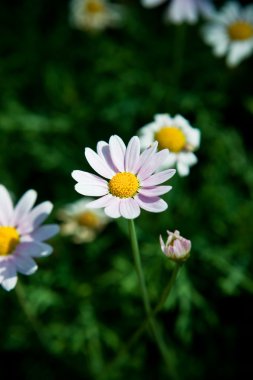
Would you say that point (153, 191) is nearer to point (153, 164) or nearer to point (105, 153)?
point (153, 164)

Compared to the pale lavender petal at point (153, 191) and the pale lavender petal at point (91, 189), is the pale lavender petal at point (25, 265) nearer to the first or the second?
the pale lavender petal at point (91, 189)

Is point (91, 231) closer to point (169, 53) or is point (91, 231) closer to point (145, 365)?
point (145, 365)

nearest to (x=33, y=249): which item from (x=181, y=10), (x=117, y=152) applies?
(x=117, y=152)

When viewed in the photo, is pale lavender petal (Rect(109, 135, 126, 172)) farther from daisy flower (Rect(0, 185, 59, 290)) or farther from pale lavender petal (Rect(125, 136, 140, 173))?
daisy flower (Rect(0, 185, 59, 290))

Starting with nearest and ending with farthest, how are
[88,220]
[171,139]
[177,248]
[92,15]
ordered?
[177,248] < [171,139] < [88,220] < [92,15]

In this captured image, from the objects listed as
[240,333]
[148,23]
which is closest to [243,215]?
[240,333]

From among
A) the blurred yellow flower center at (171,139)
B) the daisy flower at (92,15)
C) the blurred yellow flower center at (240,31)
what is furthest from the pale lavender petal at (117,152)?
the daisy flower at (92,15)
